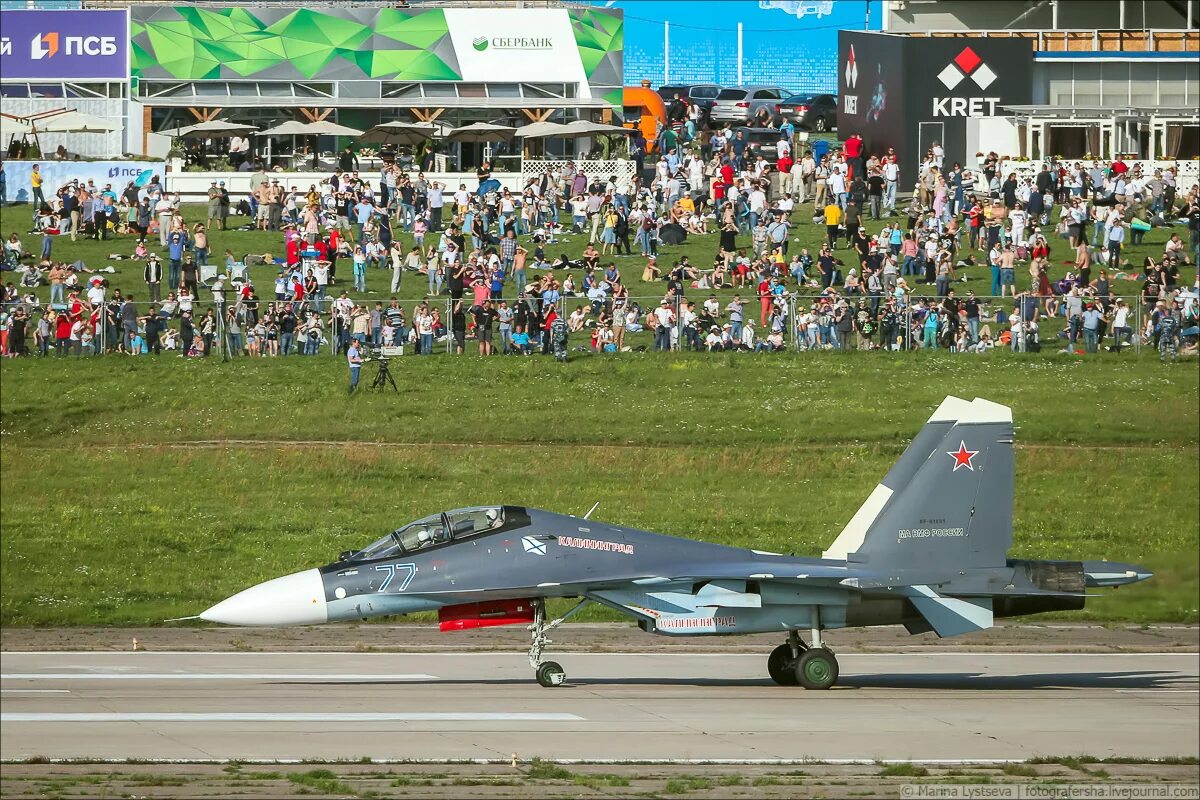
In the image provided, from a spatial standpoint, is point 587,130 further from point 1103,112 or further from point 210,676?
point 210,676

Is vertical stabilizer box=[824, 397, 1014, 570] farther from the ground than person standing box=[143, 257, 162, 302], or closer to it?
closer to it

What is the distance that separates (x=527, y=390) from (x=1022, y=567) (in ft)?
76.7

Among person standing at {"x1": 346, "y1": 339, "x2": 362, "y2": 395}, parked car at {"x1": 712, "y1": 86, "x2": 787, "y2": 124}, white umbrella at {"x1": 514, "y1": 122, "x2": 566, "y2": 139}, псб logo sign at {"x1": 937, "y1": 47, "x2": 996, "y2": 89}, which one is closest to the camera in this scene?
person standing at {"x1": 346, "y1": 339, "x2": 362, "y2": 395}

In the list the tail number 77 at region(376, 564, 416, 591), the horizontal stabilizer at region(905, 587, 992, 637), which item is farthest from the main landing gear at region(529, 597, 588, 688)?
the horizontal stabilizer at region(905, 587, 992, 637)

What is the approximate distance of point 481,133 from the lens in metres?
78.5

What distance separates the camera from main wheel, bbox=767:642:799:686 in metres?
26.4

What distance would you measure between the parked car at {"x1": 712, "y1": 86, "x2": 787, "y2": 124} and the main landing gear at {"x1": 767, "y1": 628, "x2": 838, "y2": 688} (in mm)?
62758

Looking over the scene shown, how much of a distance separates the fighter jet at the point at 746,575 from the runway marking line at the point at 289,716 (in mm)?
1373

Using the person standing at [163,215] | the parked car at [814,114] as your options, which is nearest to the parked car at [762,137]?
the parked car at [814,114]

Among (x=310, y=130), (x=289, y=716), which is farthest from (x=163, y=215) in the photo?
(x=289, y=716)

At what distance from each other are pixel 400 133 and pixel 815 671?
5549cm

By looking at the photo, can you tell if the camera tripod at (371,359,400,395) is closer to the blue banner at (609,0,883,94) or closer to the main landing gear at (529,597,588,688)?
the main landing gear at (529,597,588,688)

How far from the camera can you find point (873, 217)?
2499 inches

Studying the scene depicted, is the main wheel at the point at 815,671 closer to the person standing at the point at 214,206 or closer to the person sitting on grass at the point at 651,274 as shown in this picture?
the person sitting on grass at the point at 651,274
